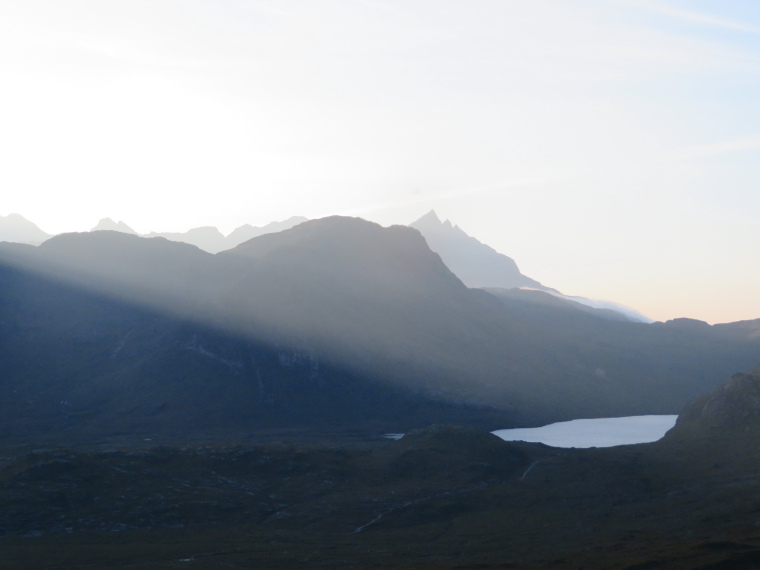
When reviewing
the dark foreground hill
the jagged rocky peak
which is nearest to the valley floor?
the dark foreground hill

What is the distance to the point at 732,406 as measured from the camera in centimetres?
17712

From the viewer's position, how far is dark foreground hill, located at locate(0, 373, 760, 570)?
92.0 m

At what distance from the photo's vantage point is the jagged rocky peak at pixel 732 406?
17188cm

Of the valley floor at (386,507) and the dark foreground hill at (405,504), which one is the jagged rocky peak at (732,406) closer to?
the dark foreground hill at (405,504)

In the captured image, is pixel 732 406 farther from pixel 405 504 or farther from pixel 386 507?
pixel 386 507

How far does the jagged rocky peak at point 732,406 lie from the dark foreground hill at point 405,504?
1.57 ft

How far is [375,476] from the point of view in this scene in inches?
5999

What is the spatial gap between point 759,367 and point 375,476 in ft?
335

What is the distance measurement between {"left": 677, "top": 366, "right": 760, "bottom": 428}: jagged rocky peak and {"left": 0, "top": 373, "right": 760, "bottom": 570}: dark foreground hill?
48 cm

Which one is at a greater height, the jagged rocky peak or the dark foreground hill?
the jagged rocky peak

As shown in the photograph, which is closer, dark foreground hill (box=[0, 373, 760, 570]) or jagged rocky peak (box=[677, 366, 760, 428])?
dark foreground hill (box=[0, 373, 760, 570])

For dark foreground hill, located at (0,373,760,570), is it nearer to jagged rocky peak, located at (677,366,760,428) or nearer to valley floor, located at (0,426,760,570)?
valley floor, located at (0,426,760,570)

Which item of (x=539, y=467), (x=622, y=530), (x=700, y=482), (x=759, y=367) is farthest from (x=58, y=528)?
(x=759, y=367)

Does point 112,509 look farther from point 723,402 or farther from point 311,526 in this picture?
point 723,402
